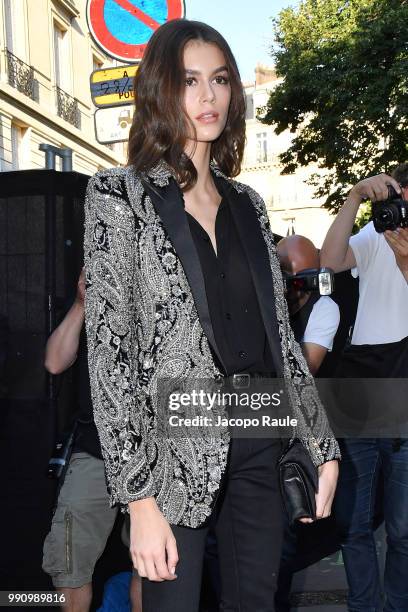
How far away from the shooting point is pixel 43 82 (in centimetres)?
1858

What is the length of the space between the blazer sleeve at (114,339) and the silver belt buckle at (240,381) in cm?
24

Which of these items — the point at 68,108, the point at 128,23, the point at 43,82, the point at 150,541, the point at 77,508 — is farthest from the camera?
the point at 68,108

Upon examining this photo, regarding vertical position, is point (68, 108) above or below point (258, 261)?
above

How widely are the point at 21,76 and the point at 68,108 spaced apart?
259 cm

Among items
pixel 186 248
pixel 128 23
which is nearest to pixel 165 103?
pixel 186 248

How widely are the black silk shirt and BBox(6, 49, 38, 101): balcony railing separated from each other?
16296 millimetres

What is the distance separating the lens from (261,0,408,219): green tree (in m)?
16.4

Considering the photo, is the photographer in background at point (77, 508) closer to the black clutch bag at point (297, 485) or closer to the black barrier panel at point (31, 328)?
the black barrier panel at point (31, 328)

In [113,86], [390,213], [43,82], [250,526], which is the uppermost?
[43,82]

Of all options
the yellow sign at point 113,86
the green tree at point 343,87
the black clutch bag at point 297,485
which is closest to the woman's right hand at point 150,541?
the black clutch bag at point 297,485

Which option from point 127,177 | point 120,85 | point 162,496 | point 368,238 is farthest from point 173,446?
point 120,85

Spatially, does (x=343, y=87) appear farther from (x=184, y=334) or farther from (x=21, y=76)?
(x=184, y=334)

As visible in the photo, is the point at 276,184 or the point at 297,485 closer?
the point at 297,485

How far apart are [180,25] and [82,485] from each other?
71.0 inches
